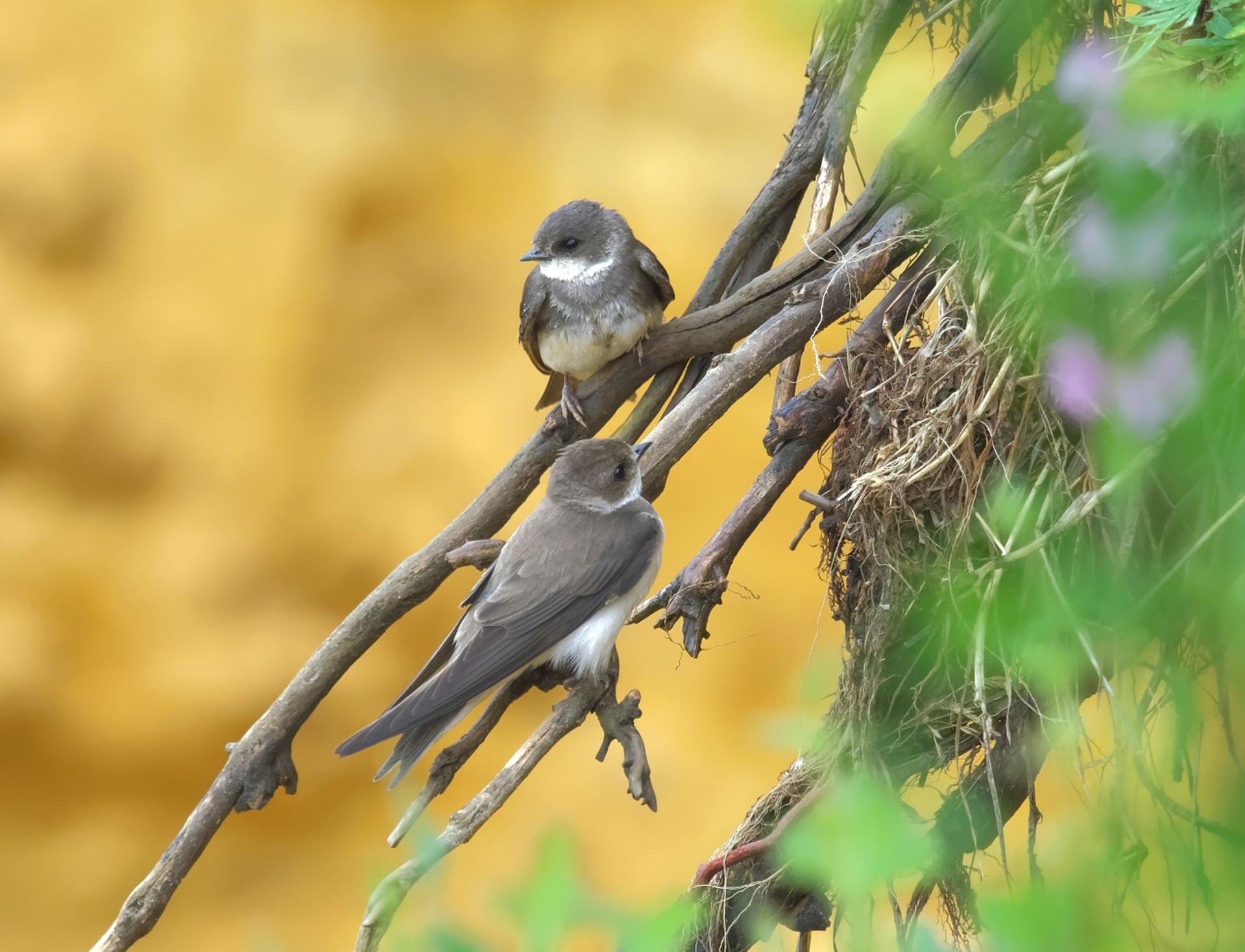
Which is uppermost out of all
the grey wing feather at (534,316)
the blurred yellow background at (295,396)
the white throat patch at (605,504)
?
the blurred yellow background at (295,396)

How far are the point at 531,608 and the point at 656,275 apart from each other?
2.44 ft

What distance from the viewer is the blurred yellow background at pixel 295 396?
3.93m

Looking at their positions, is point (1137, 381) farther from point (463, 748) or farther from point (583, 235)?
point (583, 235)

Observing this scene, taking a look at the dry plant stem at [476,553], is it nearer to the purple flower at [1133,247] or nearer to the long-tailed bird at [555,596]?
the long-tailed bird at [555,596]

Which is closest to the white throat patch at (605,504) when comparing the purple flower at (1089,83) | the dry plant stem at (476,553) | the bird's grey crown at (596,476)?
the bird's grey crown at (596,476)

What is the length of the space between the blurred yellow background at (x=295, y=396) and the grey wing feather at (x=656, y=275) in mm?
1836

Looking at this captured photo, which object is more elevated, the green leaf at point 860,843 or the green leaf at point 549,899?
the green leaf at point 549,899

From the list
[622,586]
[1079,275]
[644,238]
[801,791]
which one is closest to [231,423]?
[644,238]

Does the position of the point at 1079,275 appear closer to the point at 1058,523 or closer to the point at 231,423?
the point at 1058,523

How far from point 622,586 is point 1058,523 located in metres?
1.04

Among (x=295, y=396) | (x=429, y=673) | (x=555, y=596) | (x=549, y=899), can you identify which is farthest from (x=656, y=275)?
(x=295, y=396)

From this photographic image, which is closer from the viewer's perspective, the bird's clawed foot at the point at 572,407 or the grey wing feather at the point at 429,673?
the grey wing feather at the point at 429,673

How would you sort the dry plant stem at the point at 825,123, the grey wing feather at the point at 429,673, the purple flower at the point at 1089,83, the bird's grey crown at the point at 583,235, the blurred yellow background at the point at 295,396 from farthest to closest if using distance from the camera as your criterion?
the blurred yellow background at the point at 295,396 → the bird's grey crown at the point at 583,235 → the dry plant stem at the point at 825,123 → the grey wing feather at the point at 429,673 → the purple flower at the point at 1089,83

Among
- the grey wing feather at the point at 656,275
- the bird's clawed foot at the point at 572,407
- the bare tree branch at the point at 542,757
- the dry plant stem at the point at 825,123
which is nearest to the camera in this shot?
the bare tree branch at the point at 542,757
